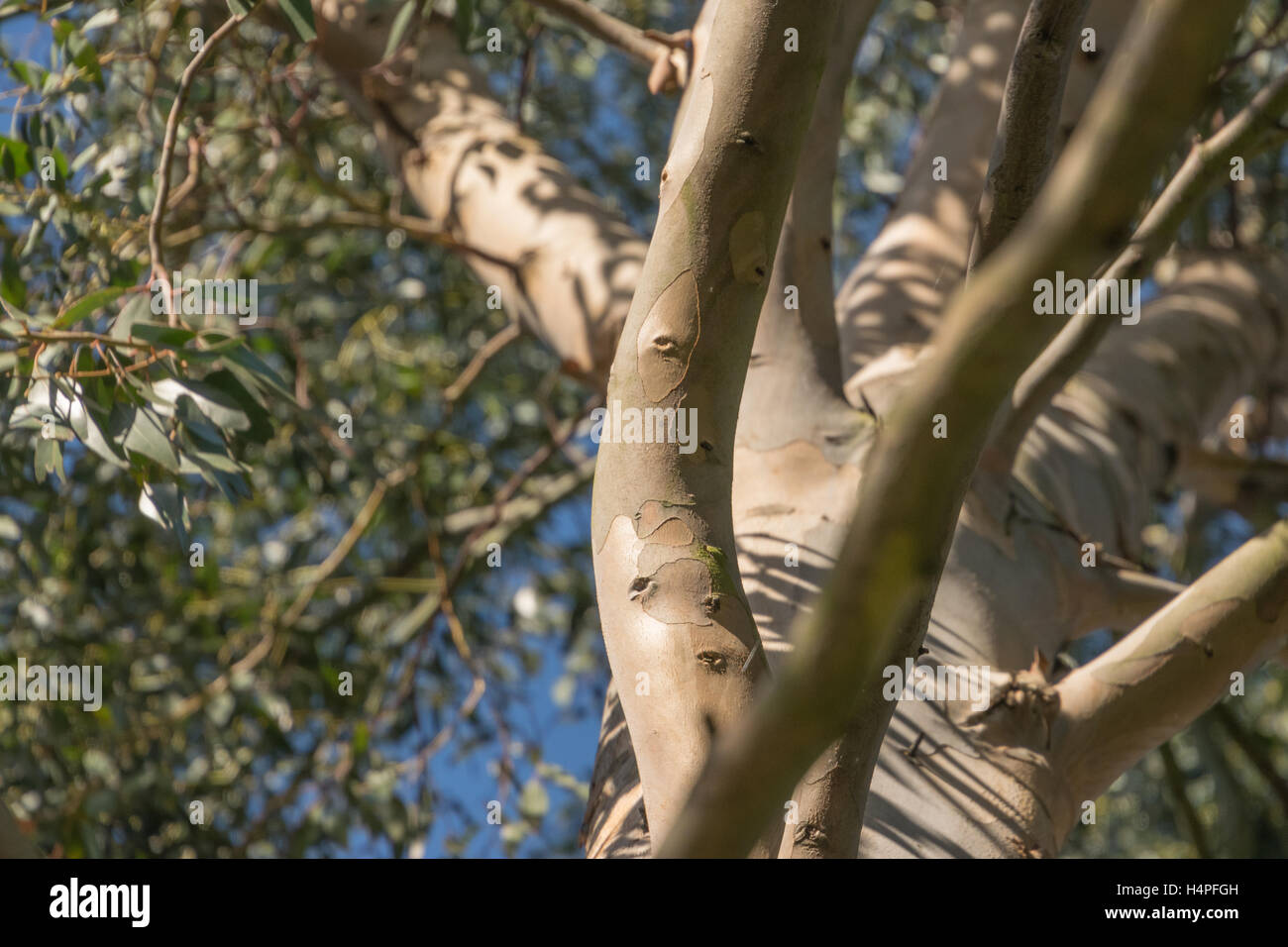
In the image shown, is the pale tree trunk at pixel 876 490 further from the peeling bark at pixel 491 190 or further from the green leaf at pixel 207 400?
the green leaf at pixel 207 400

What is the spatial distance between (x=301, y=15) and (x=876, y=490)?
1244mm

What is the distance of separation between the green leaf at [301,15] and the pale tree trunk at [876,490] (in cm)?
53

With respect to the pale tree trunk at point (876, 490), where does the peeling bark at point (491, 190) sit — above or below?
above

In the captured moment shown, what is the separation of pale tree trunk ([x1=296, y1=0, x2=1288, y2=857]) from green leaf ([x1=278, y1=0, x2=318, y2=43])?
530mm

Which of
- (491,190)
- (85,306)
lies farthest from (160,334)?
(491,190)

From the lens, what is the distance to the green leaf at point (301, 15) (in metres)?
1.45

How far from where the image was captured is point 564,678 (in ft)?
12.8

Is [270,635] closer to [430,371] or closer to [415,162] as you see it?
[430,371]

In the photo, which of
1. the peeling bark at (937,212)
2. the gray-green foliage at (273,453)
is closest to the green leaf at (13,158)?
the gray-green foliage at (273,453)

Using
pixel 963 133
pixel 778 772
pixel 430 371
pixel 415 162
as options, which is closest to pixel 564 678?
pixel 430 371

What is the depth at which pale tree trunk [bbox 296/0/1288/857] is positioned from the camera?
497mm

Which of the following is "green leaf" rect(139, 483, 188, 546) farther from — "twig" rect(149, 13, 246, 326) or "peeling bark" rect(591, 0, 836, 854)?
"peeling bark" rect(591, 0, 836, 854)

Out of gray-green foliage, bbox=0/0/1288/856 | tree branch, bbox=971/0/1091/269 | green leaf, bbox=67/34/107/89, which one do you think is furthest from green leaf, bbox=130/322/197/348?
tree branch, bbox=971/0/1091/269

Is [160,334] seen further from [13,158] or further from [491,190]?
[491,190]
